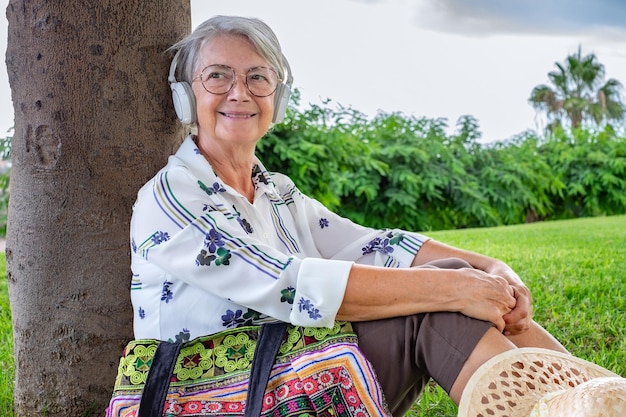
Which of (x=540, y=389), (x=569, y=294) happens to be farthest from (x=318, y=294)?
(x=569, y=294)

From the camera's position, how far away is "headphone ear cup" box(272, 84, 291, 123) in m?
2.32

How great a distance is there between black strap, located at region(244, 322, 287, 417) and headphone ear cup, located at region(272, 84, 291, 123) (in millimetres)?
769

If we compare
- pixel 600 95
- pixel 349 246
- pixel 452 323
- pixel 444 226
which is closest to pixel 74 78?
pixel 349 246

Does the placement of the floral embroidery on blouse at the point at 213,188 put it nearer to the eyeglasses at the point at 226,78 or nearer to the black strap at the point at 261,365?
the eyeglasses at the point at 226,78

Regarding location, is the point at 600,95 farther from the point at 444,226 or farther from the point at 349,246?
the point at 349,246

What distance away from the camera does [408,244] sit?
2430 millimetres

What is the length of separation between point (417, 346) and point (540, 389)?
0.99ft

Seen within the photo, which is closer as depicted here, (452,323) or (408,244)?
(452,323)

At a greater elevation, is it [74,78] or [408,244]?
[74,78]

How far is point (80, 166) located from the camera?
7.70 feet

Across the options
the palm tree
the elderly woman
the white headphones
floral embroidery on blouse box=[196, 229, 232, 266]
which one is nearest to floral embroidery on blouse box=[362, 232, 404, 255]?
the elderly woman

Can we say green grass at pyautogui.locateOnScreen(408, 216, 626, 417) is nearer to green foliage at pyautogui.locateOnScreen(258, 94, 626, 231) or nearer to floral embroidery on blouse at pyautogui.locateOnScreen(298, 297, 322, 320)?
floral embroidery on blouse at pyautogui.locateOnScreen(298, 297, 322, 320)

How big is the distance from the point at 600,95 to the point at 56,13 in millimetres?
32979

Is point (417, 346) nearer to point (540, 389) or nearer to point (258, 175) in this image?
point (540, 389)
